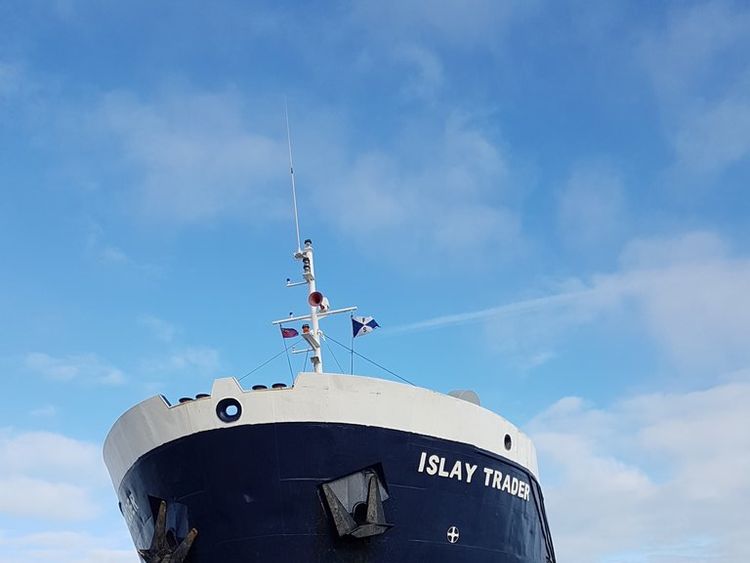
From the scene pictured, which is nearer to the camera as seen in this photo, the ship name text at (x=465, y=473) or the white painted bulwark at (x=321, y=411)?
the white painted bulwark at (x=321, y=411)

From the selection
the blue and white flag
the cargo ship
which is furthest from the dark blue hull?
the blue and white flag

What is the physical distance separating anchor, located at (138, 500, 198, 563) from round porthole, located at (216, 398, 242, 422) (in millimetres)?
1942

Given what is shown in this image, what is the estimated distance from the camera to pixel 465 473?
15086 millimetres

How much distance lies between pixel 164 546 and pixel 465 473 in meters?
5.37

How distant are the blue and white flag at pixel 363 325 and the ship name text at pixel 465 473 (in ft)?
14.6

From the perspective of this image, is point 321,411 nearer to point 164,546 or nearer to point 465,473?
point 465,473

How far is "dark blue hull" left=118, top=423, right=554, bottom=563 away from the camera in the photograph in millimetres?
13711

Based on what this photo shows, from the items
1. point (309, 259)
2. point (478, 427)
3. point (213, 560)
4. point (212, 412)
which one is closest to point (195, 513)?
point (213, 560)

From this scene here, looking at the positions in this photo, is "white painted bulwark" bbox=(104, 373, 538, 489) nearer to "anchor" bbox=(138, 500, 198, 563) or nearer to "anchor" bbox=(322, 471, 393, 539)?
"anchor" bbox=(322, 471, 393, 539)

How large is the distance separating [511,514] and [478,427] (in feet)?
6.64

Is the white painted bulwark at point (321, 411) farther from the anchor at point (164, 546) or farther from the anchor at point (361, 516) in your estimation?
the anchor at point (164, 546)

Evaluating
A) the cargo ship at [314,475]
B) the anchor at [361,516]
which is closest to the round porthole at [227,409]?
the cargo ship at [314,475]

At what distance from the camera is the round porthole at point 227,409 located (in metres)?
14.2

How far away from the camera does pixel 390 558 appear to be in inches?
547
